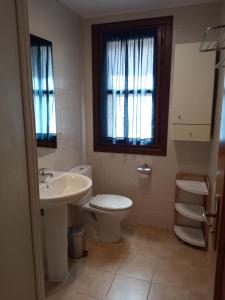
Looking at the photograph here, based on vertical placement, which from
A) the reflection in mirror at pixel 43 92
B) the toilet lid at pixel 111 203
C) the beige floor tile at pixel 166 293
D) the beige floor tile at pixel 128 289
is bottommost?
the beige floor tile at pixel 128 289

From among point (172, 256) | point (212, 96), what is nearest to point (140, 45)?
point (212, 96)

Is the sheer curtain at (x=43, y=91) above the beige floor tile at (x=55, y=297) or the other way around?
above

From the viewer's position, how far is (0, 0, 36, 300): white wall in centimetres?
80

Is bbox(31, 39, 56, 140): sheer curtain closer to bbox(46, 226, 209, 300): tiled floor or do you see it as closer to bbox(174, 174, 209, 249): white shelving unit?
bbox(46, 226, 209, 300): tiled floor

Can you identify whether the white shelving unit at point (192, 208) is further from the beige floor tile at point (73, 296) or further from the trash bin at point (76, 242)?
the beige floor tile at point (73, 296)

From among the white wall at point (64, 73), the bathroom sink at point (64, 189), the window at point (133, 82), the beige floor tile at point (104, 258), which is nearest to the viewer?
the bathroom sink at point (64, 189)

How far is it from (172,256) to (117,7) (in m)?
2.56

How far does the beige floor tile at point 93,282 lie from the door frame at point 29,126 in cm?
93

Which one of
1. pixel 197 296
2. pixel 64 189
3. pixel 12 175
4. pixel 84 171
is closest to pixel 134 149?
pixel 84 171

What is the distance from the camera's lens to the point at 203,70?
2.23 meters

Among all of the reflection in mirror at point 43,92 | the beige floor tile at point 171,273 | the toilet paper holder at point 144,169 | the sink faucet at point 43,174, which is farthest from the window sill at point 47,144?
the beige floor tile at point 171,273

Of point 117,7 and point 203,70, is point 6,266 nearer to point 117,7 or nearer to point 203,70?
point 203,70

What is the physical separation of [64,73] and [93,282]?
1.96 m

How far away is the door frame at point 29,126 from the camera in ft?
2.80
